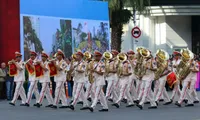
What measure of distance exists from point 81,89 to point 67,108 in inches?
44.3

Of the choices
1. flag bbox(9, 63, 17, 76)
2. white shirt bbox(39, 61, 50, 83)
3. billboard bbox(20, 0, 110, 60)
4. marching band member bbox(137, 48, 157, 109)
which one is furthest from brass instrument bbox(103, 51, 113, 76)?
billboard bbox(20, 0, 110, 60)

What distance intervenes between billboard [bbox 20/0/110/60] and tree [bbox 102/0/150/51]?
88.5 inches

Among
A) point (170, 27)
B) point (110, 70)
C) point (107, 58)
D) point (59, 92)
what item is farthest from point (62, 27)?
point (170, 27)

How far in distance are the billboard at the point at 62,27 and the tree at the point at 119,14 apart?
2.25m

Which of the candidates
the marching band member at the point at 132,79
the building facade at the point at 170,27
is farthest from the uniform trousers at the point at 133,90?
the building facade at the point at 170,27

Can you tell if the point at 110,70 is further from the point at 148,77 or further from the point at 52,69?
the point at 52,69

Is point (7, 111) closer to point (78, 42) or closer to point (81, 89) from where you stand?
point (81, 89)

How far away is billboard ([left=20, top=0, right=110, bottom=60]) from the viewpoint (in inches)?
894

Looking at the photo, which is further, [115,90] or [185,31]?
[185,31]

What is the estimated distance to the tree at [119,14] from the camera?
29214 mm

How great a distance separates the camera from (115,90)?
19.0m

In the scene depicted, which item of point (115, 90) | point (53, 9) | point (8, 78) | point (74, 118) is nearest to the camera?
point (74, 118)

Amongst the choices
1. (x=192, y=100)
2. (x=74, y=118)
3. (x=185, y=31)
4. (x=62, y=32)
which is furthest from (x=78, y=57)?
(x=185, y=31)

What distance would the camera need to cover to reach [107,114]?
50.5ft
